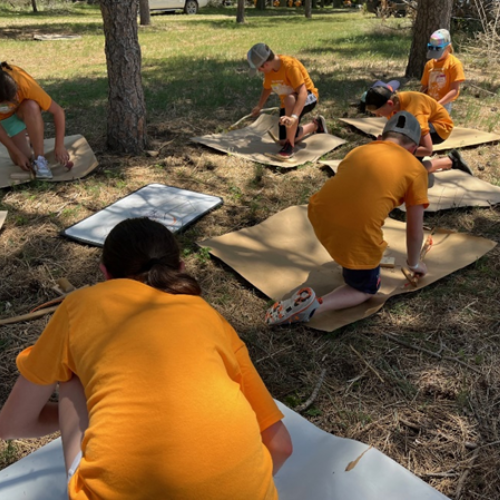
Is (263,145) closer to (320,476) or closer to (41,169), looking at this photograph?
(41,169)

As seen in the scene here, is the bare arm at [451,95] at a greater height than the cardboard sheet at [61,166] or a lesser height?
greater

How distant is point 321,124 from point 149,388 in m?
3.98

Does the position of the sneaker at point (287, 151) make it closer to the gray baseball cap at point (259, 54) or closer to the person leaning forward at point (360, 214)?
the gray baseball cap at point (259, 54)

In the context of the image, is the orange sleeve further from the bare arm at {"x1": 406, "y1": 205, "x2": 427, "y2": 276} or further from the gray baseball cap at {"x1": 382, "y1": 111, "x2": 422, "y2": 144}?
the gray baseball cap at {"x1": 382, "y1": 111, "x2": 422, "y2": 144}

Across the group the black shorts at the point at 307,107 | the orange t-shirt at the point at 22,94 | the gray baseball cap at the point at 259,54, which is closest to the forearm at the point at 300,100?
the black shorts at the point at 307,107

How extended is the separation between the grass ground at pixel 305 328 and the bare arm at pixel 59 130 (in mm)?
239

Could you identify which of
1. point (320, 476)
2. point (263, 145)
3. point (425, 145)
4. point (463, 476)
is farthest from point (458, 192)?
point (320, 476)

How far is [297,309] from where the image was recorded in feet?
7.39

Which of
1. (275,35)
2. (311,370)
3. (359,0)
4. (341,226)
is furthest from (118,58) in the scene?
(359,0)

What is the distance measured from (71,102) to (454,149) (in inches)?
166

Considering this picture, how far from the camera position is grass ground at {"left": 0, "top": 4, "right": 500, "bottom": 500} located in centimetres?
183

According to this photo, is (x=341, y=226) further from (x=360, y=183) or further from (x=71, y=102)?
(x=71, y=102)

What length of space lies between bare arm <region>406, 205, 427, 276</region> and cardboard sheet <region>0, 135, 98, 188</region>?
246 centimetres

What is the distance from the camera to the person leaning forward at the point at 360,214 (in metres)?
2.22
